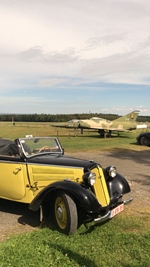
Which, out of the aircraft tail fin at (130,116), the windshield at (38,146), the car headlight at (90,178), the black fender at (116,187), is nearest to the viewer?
the car headlight at (90,178)

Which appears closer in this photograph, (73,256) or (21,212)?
(73,256)

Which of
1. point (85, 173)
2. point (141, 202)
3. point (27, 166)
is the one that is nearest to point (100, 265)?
point (85, 173)

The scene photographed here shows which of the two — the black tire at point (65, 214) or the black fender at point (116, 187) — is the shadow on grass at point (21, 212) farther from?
the black fender at point (116, 187)

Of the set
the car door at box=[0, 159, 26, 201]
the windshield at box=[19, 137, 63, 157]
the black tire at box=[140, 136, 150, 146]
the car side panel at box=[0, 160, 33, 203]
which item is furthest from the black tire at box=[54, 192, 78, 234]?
the black tire at box=[140, 136, 150, 146]

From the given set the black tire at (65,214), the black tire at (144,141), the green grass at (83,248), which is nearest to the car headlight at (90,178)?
the black tire at (65,214)

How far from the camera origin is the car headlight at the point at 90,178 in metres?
4.68

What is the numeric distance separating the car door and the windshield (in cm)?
38

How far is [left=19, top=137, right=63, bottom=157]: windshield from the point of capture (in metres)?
5.73

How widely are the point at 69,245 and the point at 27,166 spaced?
1.94m

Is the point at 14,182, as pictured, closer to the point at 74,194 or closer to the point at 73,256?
the point at 74,194

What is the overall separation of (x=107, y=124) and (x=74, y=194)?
28.4 metres

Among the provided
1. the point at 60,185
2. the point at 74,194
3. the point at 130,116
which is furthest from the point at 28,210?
the point at 130,116

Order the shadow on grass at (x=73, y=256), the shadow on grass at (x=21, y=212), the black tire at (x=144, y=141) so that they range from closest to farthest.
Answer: the shadow on grass at (x=73, y=256) → the shadow on grass at (x=21, y=212) → the black tire at (x=144, y=141)

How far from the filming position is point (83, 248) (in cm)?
410
